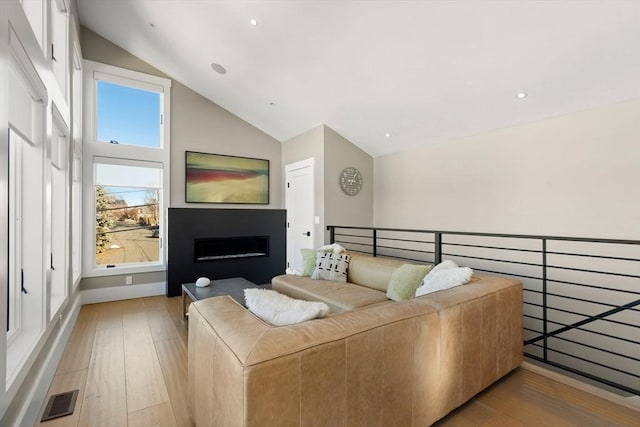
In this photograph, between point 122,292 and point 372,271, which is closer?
point 372,271

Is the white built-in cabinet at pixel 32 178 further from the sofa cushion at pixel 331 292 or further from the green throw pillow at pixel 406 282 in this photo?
the green throw pillow at pixel 406 282

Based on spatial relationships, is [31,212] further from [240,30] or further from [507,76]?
[507,76]

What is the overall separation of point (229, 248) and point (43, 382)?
3039 mm

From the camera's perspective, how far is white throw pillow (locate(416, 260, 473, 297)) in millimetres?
2115

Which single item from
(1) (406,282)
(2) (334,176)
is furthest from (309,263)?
(2) (334,176)

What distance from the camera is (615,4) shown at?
2037 mm

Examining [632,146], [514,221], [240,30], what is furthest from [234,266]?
[632,146]

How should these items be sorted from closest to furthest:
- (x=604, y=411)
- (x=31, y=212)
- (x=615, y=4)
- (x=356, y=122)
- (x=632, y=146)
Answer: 1. (x=604, y=411)
2. (x=615, y=4)
3. (x=31, y=212)
4. (x=632, y=146)
5. (x=356, y=122)

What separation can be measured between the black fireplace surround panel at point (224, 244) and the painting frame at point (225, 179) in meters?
0.34

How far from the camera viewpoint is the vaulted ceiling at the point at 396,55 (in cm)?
234

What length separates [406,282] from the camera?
2.71 m

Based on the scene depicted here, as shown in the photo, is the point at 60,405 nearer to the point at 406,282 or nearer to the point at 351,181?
the point at 406,282

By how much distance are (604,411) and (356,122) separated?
147 inches

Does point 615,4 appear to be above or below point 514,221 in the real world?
above
